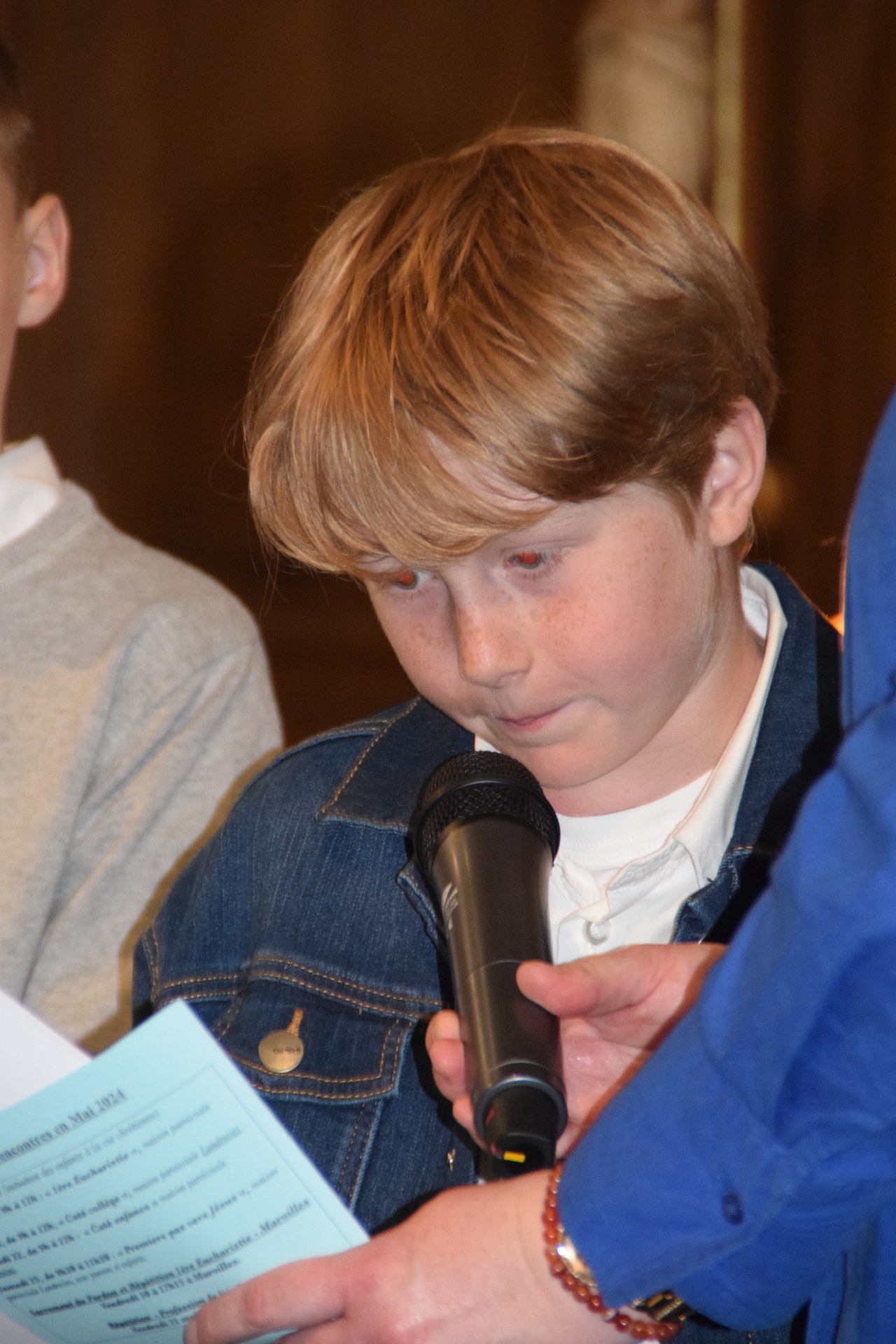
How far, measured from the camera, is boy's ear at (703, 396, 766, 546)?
868mm

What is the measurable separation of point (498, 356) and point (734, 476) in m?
0.19

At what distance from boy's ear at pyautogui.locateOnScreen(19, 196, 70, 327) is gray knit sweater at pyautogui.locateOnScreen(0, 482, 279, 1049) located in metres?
0.18

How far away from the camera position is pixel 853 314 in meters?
2.56

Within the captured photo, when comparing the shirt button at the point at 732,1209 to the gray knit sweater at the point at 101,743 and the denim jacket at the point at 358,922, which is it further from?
the gray knit sweater at the point at 101,743

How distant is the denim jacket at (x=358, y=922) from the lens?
849mm

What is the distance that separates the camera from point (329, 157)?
2562 mm

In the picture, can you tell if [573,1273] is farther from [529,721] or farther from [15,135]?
[15,135]

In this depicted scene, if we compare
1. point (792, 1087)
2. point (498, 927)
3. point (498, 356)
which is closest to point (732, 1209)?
point (792, 1087)

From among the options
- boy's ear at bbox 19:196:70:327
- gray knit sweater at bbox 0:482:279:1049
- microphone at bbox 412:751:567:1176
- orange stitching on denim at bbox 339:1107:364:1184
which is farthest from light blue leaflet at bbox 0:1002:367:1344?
boy's ear at bbox 19:196:70:327

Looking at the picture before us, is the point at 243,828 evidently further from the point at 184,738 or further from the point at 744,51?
the point at 744,51

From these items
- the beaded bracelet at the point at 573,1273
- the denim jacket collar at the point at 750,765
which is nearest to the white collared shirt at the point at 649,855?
the denim jacket collar at the point at 750,765

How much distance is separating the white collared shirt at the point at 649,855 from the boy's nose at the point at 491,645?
0.16m

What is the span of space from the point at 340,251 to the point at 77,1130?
591 millimetres

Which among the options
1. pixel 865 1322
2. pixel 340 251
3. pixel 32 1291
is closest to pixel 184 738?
pixel 340 251
